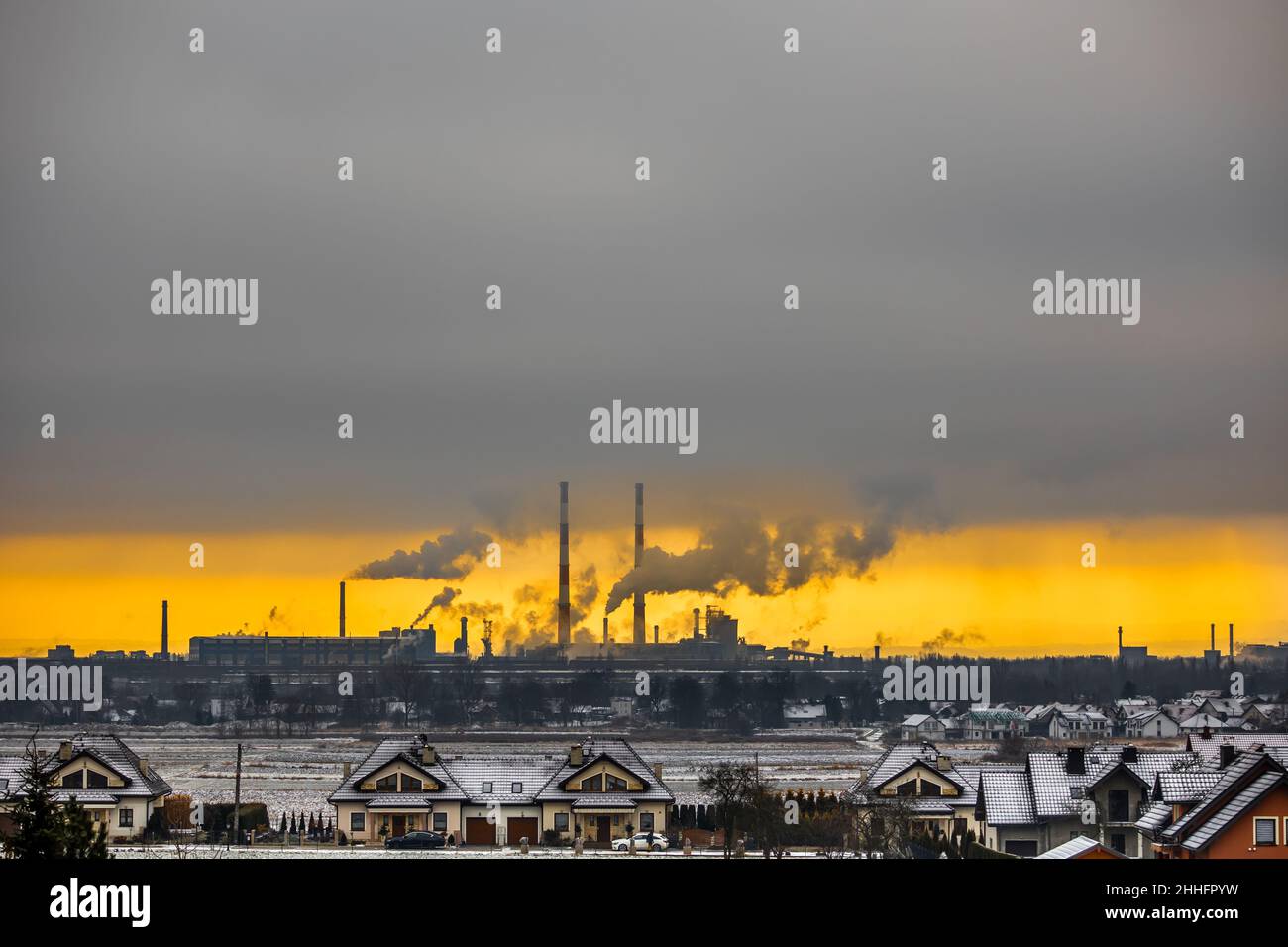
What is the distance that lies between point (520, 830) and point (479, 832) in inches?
36.5

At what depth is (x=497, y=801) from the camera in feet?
121

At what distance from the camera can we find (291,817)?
3972 centimetres

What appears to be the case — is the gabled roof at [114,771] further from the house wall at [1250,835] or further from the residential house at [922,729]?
the residential house at [922,729]

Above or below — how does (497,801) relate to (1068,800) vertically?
below

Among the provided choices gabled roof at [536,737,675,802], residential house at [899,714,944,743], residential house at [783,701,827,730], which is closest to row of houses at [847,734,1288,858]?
gabled roof at [536,737,675,802]

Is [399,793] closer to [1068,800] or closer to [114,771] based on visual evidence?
[114,771]

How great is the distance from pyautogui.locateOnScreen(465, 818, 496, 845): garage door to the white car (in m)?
2.76

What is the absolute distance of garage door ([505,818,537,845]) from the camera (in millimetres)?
36181

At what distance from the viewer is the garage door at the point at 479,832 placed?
3616cm

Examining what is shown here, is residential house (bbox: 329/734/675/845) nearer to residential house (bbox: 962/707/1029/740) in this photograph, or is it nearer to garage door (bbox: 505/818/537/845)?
garage door (bbox: 505/818/537/845)

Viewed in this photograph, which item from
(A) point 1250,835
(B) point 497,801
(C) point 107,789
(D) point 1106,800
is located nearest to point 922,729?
(B) point 497,801

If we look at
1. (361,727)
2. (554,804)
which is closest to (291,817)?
(554,804)
